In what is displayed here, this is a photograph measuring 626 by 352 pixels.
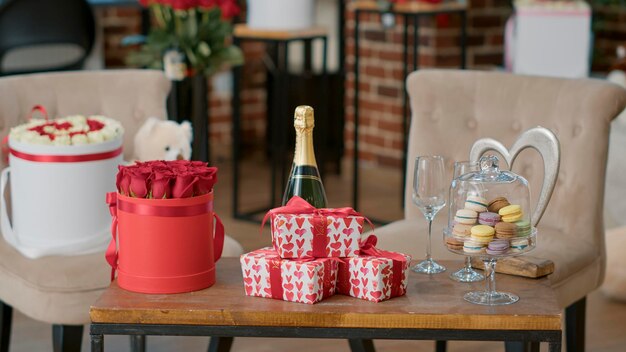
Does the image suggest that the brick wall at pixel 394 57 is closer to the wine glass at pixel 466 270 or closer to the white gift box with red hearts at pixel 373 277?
the wine glass at pixel 466 270

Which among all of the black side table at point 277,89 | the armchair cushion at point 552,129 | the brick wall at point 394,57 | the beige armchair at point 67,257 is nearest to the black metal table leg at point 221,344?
the beige armchair at point 67,257

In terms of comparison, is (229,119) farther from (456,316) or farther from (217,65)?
(456,316)

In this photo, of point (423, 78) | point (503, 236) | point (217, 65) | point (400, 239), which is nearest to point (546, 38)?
point (217, 65)

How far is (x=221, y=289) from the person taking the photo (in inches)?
66.9

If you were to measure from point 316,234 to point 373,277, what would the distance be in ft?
0.35

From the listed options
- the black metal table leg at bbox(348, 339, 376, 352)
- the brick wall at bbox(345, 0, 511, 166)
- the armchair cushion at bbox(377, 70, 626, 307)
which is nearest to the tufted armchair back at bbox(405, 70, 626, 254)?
the armchair cushion at bbox(377, 70, 626, 307)

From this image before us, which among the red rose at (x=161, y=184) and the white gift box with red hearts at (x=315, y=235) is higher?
the red rose at (x=161, y=184)

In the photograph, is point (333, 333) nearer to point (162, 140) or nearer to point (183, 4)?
point (162, 140)

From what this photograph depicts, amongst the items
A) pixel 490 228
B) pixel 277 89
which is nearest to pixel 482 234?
pixel 490 228

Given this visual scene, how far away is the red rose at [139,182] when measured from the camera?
5.47ft

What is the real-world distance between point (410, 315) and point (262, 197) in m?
3.40

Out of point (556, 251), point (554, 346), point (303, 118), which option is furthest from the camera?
point (556, 251)

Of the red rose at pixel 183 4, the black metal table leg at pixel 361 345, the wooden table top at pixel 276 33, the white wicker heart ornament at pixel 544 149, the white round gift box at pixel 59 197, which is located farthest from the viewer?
the wooden table top at pixel 276 33

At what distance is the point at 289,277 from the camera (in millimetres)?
1613
